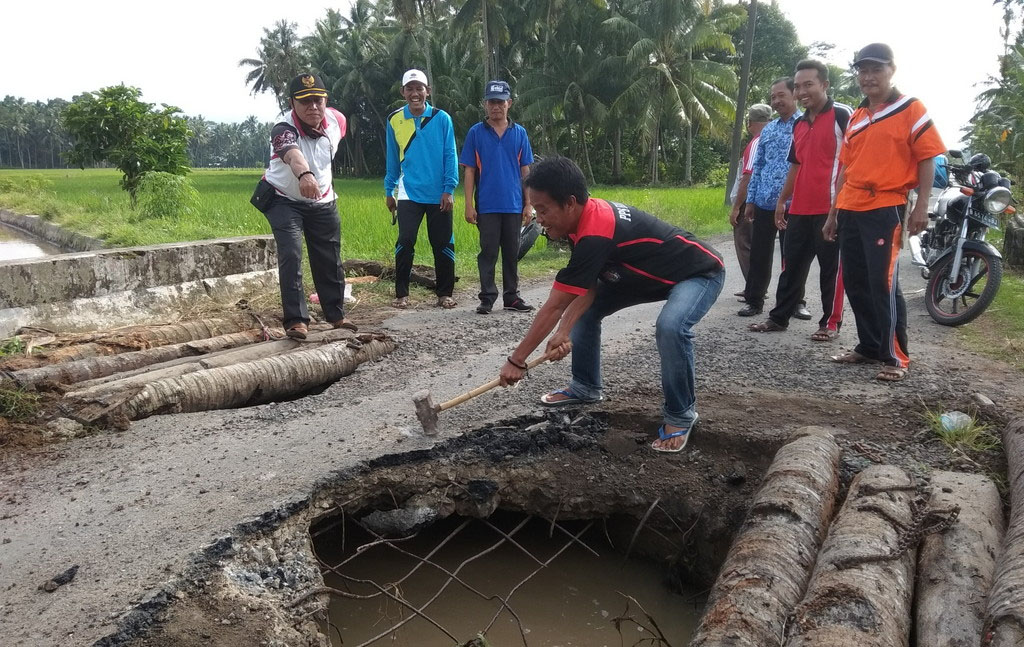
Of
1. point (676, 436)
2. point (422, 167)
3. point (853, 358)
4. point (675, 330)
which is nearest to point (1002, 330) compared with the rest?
point (853, 358)

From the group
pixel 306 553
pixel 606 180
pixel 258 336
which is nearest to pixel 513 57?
pixel 606 180

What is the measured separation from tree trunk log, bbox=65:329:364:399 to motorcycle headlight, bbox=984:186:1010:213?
4.51m

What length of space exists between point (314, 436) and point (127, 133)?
10.5m

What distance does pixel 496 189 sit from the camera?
5.41m

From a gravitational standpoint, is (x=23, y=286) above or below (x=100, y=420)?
above

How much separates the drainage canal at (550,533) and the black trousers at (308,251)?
176 cm

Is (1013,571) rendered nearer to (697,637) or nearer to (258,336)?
(697,637)

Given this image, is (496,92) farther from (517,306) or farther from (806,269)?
(806,269)

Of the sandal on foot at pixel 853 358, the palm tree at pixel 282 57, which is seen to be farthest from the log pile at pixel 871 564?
the palm tree at pixel 282 57

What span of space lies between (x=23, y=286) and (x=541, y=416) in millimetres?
3355

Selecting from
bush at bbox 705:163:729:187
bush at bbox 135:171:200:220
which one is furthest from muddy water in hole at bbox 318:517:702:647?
bush at bbox 705:163:729:187

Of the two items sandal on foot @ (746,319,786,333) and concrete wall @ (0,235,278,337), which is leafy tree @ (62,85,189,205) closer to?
concrete wall @ (0,235,278,337)

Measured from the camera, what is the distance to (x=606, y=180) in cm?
3097

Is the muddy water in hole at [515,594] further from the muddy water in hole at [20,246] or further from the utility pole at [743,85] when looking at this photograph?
the utility pole at [743,85]
